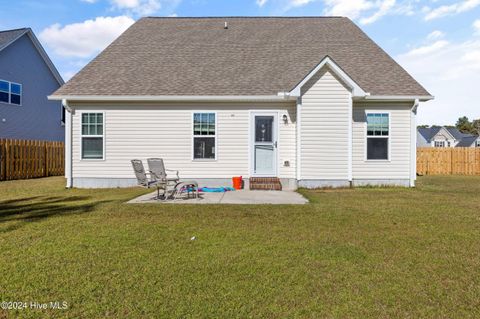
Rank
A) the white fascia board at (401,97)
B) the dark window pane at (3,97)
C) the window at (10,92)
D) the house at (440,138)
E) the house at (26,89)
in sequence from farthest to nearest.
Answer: the house at (440,138)
the house at (26,89)
the window at (10,92)
the dark window pane at (3,97)
the white fascia board at (401,97)

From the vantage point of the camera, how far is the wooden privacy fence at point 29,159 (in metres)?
16.3

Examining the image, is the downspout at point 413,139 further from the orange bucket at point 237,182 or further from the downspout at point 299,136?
A: the orange bucket at point 237,182

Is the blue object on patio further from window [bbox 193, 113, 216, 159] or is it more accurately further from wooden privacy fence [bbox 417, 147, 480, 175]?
wooden privacy fence [bbox 417, 147, 480, 175]

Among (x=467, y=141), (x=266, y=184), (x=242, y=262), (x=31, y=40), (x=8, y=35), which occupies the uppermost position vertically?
(x=31, y=40)

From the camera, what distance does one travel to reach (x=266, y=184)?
11812 mm

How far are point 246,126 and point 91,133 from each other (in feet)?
18.8

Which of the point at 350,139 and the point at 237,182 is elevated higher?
the point at 350,139

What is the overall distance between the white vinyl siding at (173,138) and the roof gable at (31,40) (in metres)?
13.9

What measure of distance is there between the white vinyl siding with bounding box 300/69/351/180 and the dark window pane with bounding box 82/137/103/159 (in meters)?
7.34

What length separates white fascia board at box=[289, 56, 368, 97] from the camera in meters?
11.2

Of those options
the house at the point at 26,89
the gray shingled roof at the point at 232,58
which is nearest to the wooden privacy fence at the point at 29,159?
the house at the point at 26,89

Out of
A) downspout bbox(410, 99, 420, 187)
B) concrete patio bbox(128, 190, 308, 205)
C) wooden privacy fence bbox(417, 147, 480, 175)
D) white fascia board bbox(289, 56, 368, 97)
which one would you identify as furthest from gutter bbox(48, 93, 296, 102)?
wooden privacy fence bbox(417, 147, 480, 175)

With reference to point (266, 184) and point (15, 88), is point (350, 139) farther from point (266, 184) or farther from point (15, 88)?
point (15, 88)

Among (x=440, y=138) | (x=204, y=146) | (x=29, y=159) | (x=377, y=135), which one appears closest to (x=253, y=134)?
(x=204, y=146)
